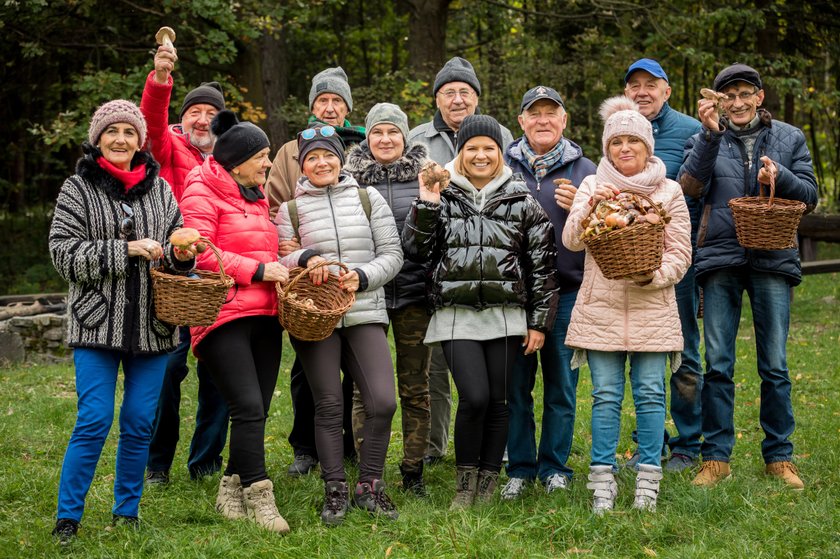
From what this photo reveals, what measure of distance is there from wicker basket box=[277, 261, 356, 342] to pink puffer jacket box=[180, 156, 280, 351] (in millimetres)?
150

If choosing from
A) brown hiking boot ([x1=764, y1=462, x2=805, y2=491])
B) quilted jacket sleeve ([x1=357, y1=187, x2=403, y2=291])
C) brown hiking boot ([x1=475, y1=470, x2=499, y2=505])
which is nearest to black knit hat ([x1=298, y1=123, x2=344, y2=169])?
quilted jacket sleeve ([x1=357, y1=187, x2=403, y2=291])

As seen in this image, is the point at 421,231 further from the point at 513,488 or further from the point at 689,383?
the point at 689,383

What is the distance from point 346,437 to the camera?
229 inches

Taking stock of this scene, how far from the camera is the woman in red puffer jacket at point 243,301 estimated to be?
4.52m

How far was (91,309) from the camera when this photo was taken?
13.9 ft

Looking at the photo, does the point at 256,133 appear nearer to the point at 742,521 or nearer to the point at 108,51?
the point at 742,521

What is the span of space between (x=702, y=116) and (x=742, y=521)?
6.89ft

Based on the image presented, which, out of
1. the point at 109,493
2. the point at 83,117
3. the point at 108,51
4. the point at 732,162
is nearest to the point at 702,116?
the point at 732,162

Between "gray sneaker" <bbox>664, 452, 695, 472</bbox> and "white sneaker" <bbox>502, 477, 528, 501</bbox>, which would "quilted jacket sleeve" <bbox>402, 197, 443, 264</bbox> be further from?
"gray sneaker" <bbox>664, 452, 695, 472</bbox>

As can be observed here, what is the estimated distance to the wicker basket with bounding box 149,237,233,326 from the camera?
4152 mm

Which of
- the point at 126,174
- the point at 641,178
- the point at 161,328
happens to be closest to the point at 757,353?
the point at 641,178

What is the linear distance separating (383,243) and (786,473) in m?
2.69

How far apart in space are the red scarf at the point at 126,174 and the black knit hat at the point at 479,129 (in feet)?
5.54

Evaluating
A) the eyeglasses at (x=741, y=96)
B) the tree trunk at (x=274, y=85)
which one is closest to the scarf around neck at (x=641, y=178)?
the eyeglasses at (x=741, y=96)
